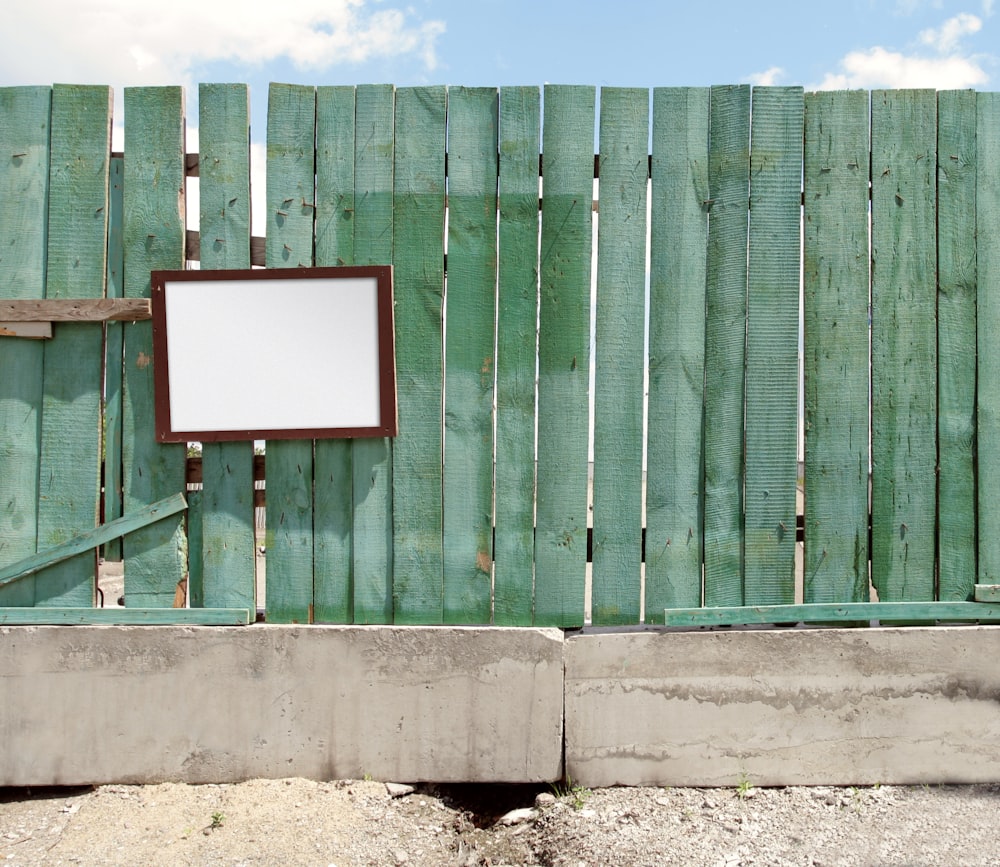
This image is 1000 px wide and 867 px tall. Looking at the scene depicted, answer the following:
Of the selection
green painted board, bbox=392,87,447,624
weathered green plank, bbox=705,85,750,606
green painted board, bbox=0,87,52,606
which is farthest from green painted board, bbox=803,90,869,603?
green painted board, bbox=0,87,52,606

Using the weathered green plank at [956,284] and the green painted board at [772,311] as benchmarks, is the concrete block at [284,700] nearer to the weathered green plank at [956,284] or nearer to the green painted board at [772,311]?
the green painted board at [772,311]

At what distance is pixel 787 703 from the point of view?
3158 mm

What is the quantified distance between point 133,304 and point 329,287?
2.57 feet

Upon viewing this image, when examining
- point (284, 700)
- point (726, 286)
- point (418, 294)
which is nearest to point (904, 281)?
point (726, 286)

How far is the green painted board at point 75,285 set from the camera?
317 cm

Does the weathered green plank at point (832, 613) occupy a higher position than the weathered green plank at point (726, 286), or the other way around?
the weathered green plank at point (726, 286)

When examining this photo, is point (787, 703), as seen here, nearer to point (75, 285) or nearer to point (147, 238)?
point (147, 238)

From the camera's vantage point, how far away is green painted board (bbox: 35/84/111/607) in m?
3.17

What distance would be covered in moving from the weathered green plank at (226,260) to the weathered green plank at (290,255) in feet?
0.30

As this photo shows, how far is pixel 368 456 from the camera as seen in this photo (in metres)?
3.17

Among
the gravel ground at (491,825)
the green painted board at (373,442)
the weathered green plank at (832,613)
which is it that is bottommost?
the gravel ground at (491,825)

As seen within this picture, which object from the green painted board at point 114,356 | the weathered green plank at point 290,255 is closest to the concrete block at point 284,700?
the weathered green plank at point 290,255

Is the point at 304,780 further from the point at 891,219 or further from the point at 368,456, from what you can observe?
the point at 891,219

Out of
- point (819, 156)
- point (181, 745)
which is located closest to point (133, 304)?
point (181, 745)
